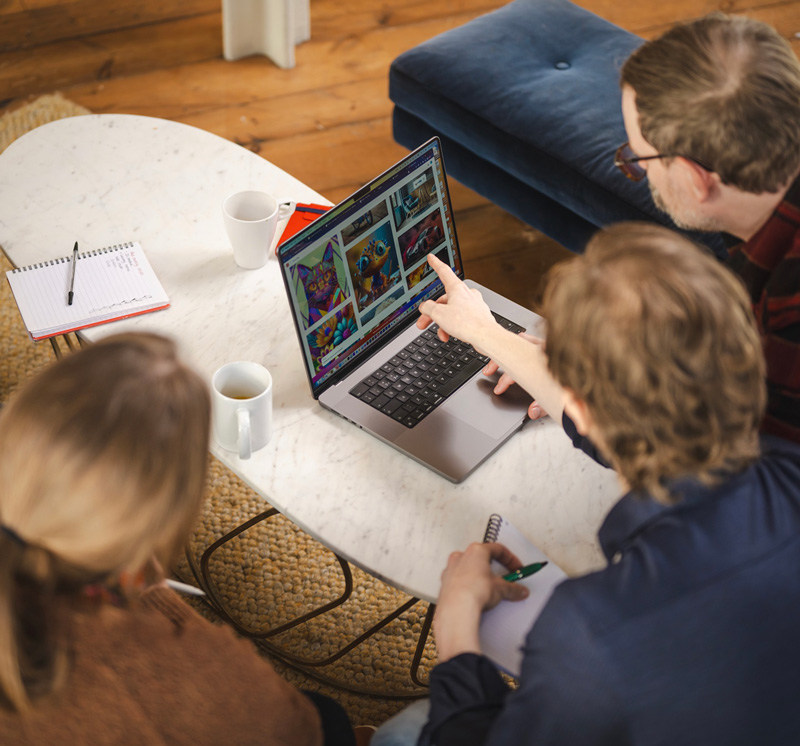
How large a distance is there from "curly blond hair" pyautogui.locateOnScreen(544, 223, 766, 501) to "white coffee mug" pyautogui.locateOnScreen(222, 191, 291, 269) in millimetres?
701

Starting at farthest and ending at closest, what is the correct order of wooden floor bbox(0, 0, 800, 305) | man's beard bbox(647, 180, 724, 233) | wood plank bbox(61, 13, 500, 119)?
wood plank bbox(61, 13, 500, 119) < wooden floor bbox(0, 0, 800, 305) < man's beard bbox(647, 180, 724, 233)

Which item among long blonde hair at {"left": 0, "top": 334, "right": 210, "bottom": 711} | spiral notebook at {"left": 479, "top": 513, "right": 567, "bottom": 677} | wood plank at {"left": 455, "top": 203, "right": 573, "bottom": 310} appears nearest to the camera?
long blonde hair at {"left": 0, "top": 334, "right": 210, "bottom": 711}

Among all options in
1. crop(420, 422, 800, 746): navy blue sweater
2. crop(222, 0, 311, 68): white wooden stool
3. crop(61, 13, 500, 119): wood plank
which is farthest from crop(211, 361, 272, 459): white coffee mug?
crop(222, 0, 311, 68): white wooden stool

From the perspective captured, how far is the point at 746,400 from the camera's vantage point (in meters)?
0.88

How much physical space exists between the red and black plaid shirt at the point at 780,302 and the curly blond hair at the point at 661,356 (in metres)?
0.28

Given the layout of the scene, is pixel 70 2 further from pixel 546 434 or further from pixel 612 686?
pixel 612 686

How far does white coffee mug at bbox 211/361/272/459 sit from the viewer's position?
1.19 meters

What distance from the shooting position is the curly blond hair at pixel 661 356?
844 millimetres

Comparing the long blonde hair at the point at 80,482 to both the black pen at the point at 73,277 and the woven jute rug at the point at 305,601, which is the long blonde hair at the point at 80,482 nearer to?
the black pen at the point at 73,277

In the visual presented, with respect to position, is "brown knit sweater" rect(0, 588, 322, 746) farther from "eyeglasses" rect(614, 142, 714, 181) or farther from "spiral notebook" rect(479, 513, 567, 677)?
"eyeglasses" rect(614, 142, 714, 181)

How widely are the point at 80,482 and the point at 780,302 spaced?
0.94 meters

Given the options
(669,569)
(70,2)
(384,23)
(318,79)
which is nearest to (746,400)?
(669,569)

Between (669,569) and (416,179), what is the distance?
2.47 feet

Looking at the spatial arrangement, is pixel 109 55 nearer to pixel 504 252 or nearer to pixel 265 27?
pixel 265 27
